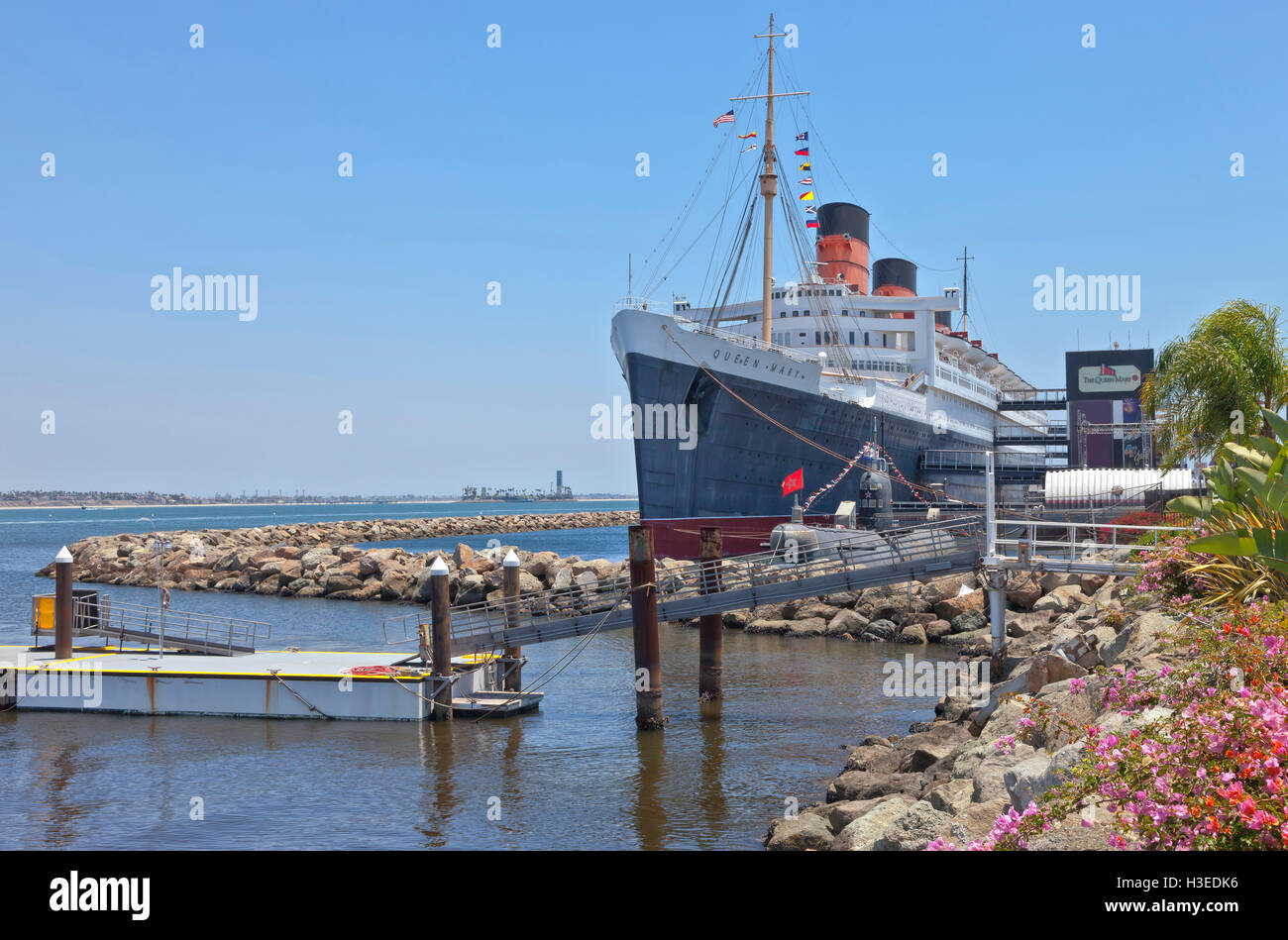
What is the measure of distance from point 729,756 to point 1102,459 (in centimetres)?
3683

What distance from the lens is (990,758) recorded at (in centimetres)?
1094

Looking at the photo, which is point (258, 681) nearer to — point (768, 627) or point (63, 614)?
point (63, 614)

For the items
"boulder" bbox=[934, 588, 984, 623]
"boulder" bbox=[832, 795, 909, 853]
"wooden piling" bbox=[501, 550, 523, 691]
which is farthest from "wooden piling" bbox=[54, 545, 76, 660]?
"boulder" bbox=[934, 588, 984, 623]

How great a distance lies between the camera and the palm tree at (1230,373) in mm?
17859

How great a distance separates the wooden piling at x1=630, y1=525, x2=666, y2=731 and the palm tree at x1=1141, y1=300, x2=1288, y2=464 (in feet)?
33.7

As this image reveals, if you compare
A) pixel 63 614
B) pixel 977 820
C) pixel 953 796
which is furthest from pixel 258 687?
pixel 977 820

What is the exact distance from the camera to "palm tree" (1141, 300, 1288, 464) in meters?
17.9

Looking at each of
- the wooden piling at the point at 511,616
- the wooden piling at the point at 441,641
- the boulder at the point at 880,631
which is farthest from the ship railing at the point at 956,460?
the wooden piling at the point at 441,641

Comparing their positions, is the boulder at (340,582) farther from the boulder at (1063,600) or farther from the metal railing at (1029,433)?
the metal railing at (1029,433)

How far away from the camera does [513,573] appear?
22156 mm

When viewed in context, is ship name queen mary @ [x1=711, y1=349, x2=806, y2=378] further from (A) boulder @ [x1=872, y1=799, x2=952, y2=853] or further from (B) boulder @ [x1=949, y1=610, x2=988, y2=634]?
(A) boulder @ [x1=872, y1=799, x2=952, y2=853]

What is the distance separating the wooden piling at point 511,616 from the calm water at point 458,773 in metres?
A: 0.94
